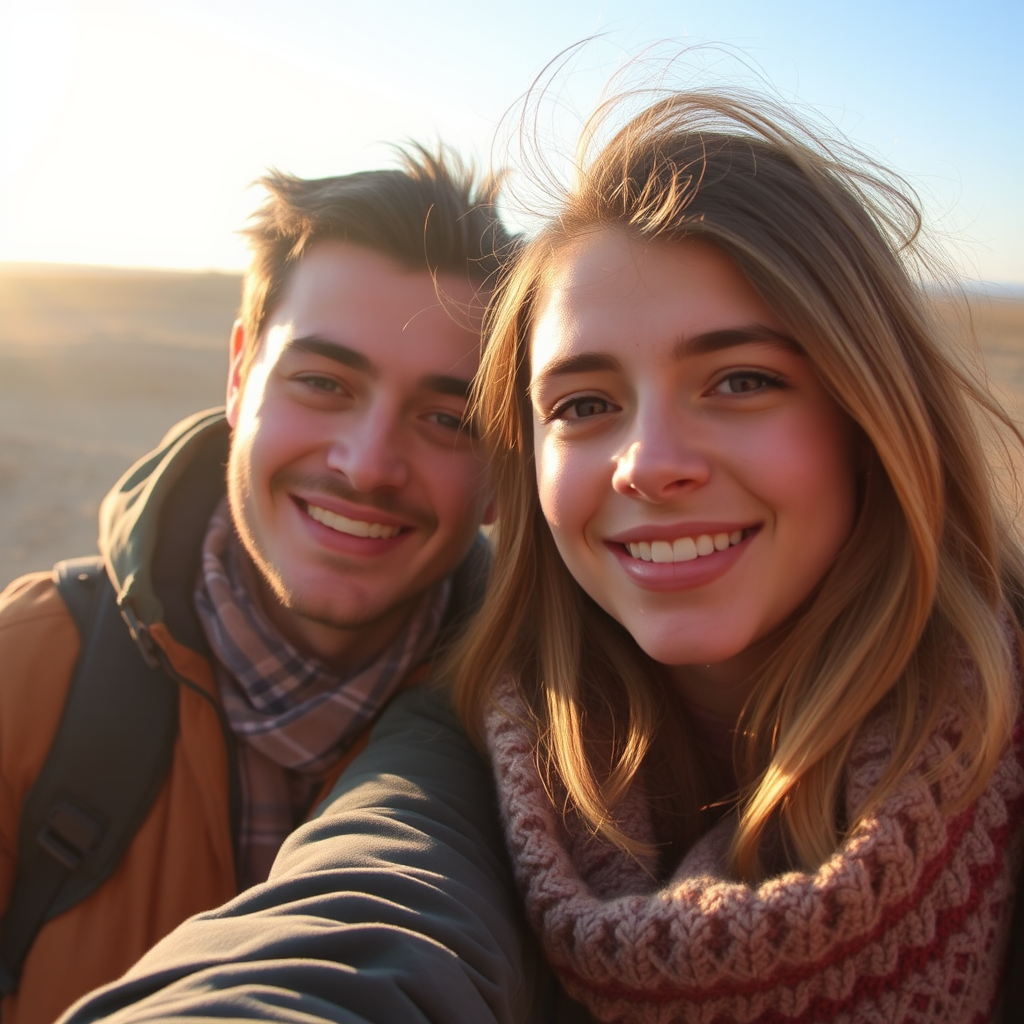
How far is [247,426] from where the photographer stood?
2.64 meters

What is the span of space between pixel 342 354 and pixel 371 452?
0.28m

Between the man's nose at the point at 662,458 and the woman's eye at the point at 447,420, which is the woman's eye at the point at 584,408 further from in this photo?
the woman's eye at the point at 447,420

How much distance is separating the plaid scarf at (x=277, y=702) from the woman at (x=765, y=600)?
1.55ft

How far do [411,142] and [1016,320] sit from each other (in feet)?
133

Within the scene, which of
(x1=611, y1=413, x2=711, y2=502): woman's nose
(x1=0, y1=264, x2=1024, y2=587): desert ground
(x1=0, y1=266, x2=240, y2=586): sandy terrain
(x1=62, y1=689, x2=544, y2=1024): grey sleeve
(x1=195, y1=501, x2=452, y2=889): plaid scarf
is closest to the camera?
(x1=62, y1=689, x2=544, y2=1024): grey sleeve

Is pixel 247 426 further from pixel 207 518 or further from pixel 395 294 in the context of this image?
pixel 395 294

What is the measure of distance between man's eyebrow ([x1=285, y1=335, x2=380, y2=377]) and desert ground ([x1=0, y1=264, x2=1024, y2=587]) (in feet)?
4.49

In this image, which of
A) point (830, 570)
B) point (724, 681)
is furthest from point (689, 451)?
point (724, 681)

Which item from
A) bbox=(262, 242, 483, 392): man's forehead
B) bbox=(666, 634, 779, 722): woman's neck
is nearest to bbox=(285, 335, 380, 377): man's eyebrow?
bbox=(262, 242, 483, 392): man's forehead

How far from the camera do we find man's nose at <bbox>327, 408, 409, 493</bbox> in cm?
242

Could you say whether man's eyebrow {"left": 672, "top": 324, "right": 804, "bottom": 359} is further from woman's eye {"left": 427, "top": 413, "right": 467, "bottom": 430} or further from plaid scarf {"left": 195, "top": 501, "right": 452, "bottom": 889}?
plaid scarf {"left": 195, "top": 501, "right": 452, "bottom": 889}

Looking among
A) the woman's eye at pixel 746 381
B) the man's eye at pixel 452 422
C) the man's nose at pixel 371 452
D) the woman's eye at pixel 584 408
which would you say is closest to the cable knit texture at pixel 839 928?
the woman's eye at pixel 746 381

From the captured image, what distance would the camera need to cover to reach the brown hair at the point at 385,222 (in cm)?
263

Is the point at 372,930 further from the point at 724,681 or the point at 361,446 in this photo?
the point at 361,446
